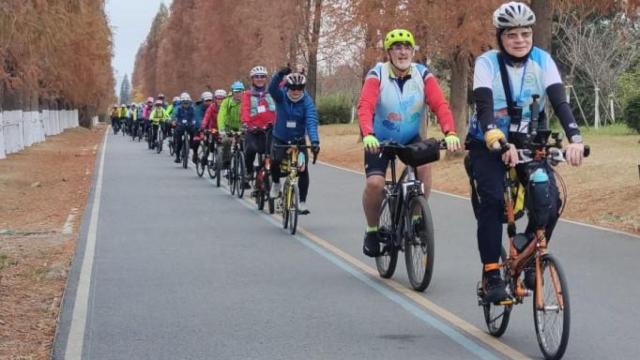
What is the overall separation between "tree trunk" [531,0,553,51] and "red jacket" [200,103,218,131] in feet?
21.6

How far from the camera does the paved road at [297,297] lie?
6.82 metres

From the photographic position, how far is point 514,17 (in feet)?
21.1

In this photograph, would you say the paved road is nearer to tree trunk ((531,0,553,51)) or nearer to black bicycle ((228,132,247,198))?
black bicycle ((228,132,247,198))

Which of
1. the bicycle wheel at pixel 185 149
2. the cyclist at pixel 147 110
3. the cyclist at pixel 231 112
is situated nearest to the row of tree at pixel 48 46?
the cyclist at pixel 147 110

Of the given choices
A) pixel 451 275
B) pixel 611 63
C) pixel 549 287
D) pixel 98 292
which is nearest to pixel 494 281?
pixel 549 287

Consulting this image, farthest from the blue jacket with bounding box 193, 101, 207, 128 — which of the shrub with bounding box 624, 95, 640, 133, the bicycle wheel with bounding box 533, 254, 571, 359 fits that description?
the bicycle wheel with bounding box 533, 254, 571, 359

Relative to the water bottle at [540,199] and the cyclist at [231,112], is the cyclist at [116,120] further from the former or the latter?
the water bottle at [540,199]

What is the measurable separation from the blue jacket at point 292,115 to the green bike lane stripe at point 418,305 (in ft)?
6.16

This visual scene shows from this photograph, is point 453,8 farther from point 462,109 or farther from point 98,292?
point 98,292

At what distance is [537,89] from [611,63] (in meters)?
45.0

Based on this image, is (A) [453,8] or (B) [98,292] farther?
(A) [453,8]

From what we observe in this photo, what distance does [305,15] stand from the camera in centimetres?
4494

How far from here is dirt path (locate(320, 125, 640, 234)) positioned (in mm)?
15086

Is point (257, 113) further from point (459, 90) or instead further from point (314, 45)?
point (314, 45)
